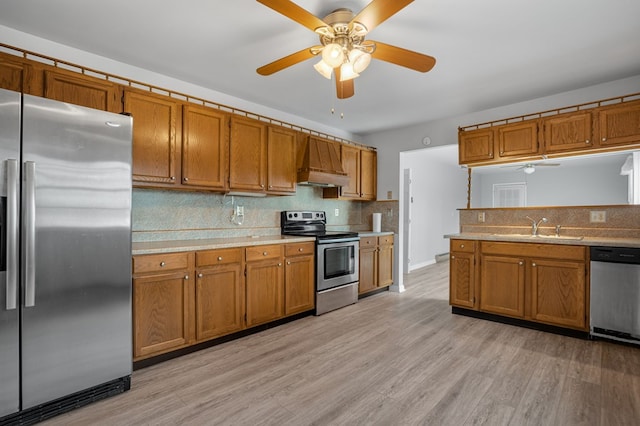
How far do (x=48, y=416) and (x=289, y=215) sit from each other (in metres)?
2.87

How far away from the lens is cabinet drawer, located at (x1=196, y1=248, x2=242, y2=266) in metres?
2.74

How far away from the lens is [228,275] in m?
2.93

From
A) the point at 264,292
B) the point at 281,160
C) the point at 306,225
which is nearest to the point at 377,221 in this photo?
the point at 306,225

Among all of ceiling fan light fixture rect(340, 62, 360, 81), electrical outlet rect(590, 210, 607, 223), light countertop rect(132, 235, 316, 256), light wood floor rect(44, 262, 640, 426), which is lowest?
light wood floor rect(44, 262, 640, 426)

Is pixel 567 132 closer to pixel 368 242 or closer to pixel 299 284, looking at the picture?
pixel 368 242

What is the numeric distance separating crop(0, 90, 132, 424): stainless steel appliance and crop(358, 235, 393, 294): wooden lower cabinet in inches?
117

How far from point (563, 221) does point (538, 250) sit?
25.2 inches

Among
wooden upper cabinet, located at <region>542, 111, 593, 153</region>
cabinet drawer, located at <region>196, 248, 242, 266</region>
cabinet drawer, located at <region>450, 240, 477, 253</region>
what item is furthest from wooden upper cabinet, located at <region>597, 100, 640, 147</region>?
cabinet drawer, located at <region>196, 248, 242, 266</region>

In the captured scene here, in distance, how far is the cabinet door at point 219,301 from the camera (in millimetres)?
2744

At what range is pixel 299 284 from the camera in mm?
3582

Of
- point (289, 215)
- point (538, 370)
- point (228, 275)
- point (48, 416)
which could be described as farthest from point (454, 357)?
point (48, 416)

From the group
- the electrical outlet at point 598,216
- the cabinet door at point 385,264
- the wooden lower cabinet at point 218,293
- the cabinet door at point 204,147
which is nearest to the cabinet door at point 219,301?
the wooden lower cabinet at point 218,293

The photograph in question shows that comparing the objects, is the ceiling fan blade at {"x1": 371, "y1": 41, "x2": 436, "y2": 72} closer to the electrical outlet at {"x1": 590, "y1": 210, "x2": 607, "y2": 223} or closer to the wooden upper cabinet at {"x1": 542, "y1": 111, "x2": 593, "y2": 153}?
the wooden upper cabinet at {"x1": 542, "y1": 111, "x2": 593, "y2": 153}

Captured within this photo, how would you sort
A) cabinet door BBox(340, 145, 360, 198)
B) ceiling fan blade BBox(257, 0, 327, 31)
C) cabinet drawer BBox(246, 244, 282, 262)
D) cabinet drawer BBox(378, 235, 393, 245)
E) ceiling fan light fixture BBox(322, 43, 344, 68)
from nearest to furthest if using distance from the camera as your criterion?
ceiling fan blade BBox(257, 0, 327, 31), ceiling fan light fixture BBox(322, 43, 344, 68), cabinet drawer BBox(246, 244, 282, 262), cabinet door BBox(340, 145, 360, 198), cabinet drawer BBox(378, 235, 393, 245)
